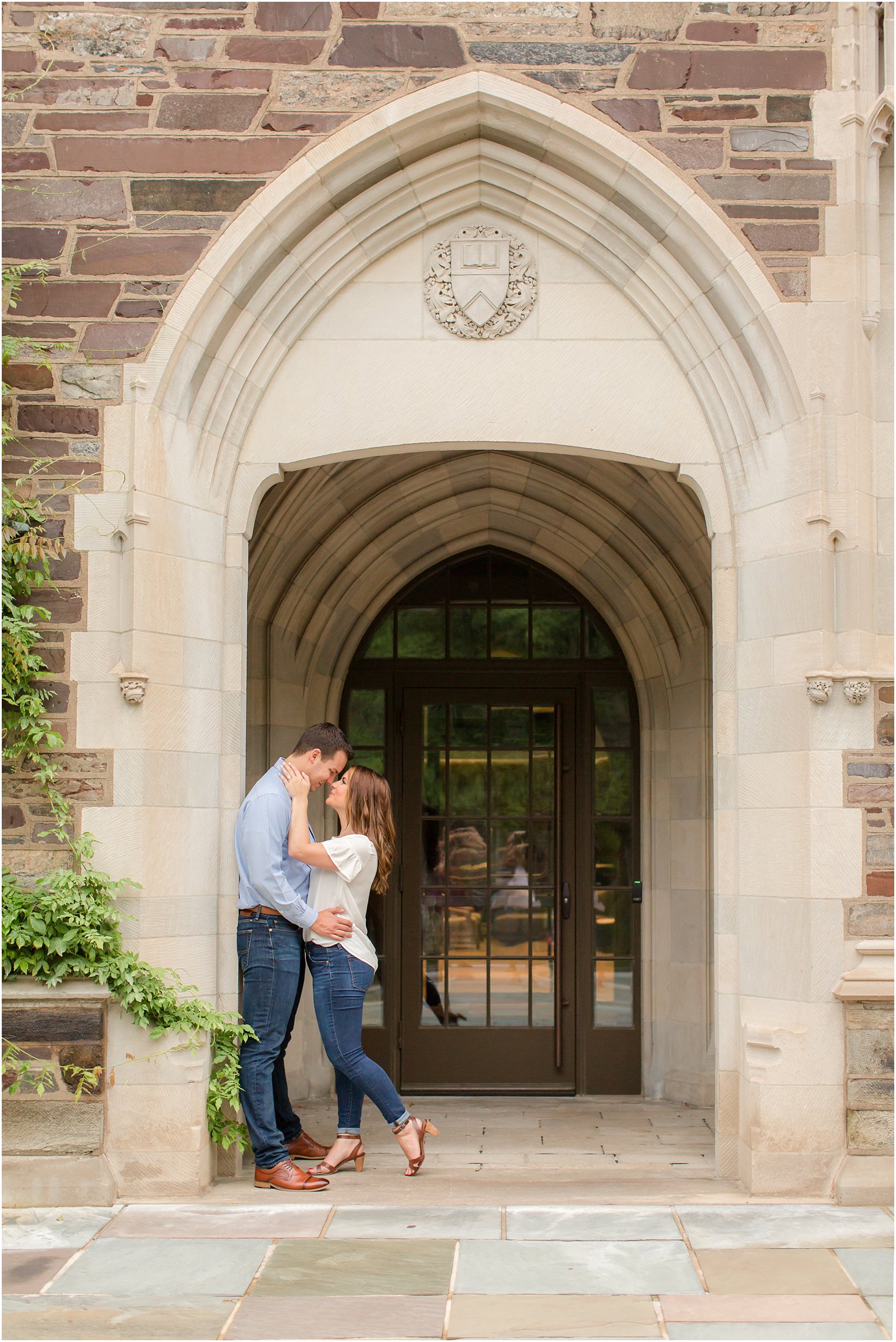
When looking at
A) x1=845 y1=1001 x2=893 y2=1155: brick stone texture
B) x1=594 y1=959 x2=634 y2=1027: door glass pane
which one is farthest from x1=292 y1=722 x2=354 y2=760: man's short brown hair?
x1=594 y1=959 x2=634 y2=1027: door glass pane

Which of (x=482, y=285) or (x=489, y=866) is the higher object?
(x=482, y=285)

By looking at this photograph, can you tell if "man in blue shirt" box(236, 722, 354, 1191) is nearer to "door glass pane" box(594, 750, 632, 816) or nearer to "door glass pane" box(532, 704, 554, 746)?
"door glass pane" box(532, 704, 554, 746)

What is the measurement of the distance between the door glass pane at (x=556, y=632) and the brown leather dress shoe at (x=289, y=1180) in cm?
324

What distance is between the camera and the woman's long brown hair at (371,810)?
4.62 m

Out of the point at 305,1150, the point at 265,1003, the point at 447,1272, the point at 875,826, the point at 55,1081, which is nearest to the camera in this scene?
the point at 447,1272

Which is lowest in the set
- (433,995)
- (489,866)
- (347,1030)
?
(433,995)

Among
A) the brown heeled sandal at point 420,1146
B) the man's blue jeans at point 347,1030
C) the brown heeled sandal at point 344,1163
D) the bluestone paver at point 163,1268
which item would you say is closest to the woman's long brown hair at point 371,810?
the man's blue jeans at point 347,1030

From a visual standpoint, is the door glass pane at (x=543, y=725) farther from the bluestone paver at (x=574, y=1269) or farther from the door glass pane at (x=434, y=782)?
the bluestone paver at (x=574, y=1269)

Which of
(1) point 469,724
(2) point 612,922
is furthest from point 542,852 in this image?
(1) point 469,724

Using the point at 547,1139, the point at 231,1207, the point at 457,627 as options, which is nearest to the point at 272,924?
the point at 231,1207

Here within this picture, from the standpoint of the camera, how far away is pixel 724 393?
15.2ft

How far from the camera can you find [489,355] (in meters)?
4.68

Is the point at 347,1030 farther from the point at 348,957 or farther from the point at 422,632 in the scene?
the point at 422,632

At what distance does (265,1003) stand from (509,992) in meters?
2.53
